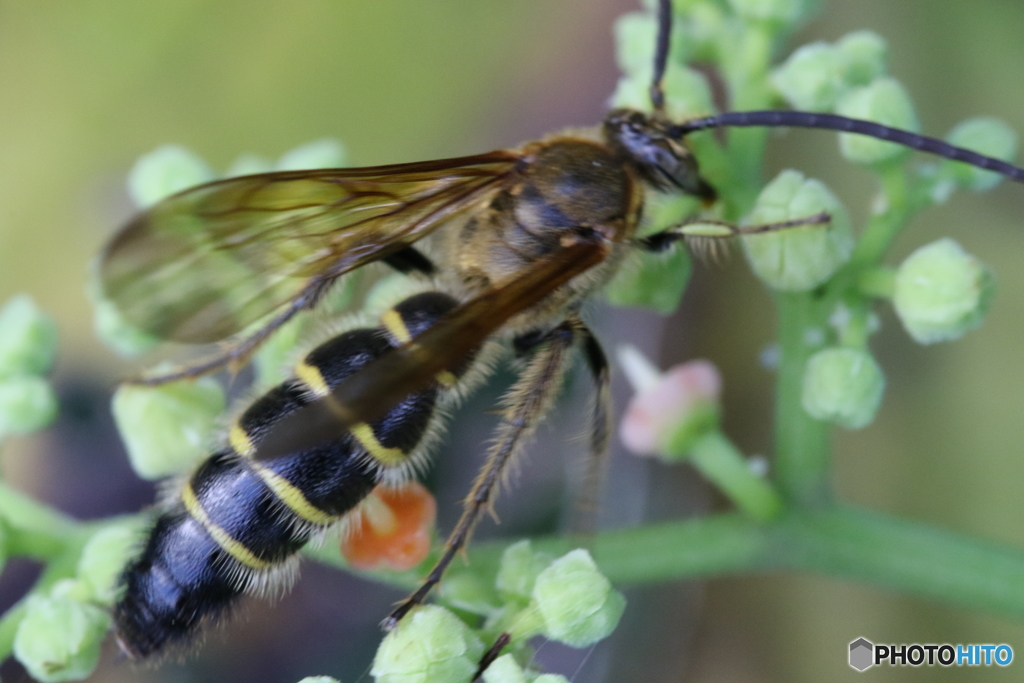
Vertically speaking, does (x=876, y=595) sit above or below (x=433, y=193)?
below

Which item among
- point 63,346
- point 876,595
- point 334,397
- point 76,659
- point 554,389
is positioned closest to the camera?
point 334,397

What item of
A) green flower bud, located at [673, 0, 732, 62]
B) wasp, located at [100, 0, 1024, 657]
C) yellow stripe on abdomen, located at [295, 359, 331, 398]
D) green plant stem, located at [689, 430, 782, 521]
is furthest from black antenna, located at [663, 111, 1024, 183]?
yellow stripe on abdomen, located at [295, 359, 331, 398]

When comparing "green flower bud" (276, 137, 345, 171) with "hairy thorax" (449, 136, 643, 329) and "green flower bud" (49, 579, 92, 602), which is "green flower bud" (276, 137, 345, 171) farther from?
"green flower bud" (49, 579, 92, 602)

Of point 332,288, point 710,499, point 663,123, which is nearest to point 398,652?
point 332,288

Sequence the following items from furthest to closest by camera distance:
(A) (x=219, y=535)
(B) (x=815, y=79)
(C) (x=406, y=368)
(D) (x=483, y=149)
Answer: (D) (x=483, y=149)
(B) (x=815, y=79)
(A) (x=219, y=535)
(C) (x=406, y=368)

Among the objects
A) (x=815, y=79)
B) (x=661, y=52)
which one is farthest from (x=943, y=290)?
(x=661, y=52)

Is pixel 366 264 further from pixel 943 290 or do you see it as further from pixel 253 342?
pixel 943 290

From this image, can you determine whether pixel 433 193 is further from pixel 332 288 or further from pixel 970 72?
pixel 970 72

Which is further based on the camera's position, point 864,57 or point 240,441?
point 864,57
